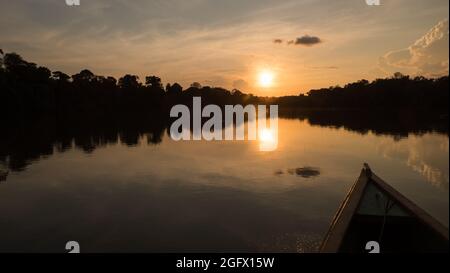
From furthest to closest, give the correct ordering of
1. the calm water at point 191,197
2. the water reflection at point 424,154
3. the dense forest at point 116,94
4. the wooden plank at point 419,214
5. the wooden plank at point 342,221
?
the dense forest at point 116,94, the water reflection at point 424,154, the calm water at point 191,197, the wooden plank at point 419,214, the wooden plank at point 342,221

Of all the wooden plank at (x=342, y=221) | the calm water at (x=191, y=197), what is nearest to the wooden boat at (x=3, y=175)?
the calm water at (x=191, y=197)

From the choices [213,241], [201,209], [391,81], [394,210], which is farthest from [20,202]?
[391,81]

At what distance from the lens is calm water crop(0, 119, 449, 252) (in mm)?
12070

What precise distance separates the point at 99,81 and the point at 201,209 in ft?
340

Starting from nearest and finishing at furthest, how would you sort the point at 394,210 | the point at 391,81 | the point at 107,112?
1. the point at 394,210
2. the point at 107,112
3. the point at 391,81

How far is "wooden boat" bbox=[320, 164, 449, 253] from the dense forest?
6159 centimetres

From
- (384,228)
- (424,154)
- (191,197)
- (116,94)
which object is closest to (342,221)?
(384,228)

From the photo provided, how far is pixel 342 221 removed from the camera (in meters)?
10.6

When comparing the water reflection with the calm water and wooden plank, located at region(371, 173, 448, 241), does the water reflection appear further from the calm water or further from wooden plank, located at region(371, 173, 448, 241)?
wooden plank, located at region(371, 173, 448, 241)

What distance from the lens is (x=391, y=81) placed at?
116 m

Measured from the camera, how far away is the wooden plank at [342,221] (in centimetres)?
887

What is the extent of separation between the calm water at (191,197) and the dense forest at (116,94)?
156 feet

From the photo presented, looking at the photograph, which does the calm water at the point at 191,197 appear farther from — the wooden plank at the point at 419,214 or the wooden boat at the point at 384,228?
the wooden boat at the point at 384,228
